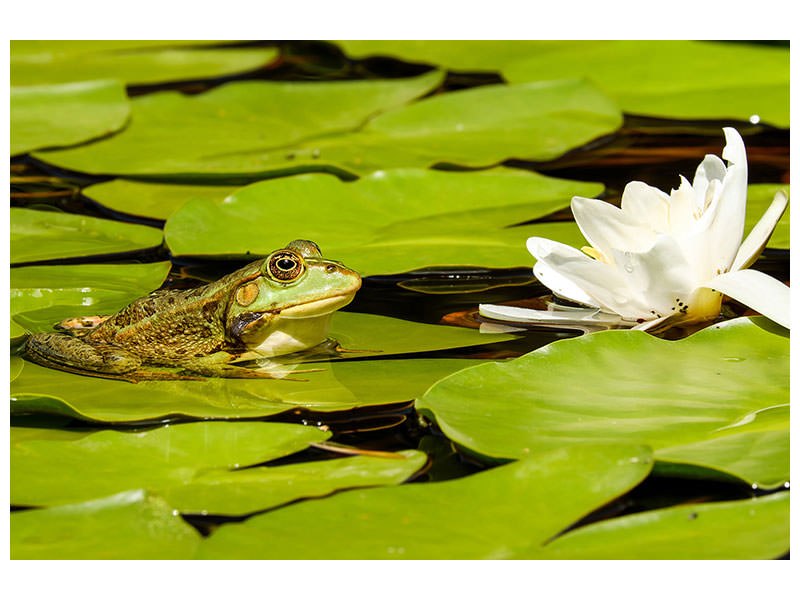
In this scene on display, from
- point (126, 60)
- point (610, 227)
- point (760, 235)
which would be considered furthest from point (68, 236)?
point (126, 60)

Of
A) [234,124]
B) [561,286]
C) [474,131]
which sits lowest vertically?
[561,286]

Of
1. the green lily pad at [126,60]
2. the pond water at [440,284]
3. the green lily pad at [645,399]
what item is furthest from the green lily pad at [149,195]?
the green lily pad at [645,399]

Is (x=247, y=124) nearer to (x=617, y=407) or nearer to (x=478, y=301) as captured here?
(x=478, y=301)

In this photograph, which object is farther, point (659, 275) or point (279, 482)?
point (659, 275)

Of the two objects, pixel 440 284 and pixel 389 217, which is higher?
pixel 389 217

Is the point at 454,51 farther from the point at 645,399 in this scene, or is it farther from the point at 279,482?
the point at 279,482

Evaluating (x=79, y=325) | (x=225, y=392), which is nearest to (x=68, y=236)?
(x=79, y=325)

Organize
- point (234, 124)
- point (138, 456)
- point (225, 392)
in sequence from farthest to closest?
point (234, 124)
point (225, 392)
point (138, 456)

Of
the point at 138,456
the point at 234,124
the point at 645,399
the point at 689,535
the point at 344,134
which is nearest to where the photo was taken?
the point at 689,535

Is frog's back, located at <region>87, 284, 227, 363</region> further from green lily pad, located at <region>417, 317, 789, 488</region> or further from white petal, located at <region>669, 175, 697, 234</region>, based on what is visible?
white petal, located at <region>669, 175, 697, 234</region>
